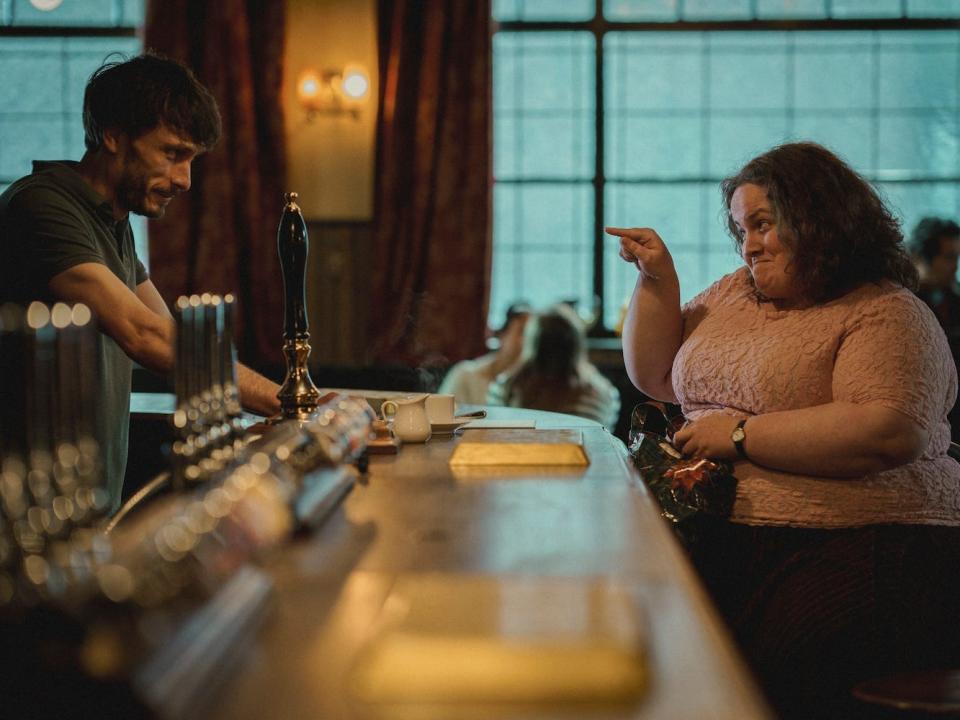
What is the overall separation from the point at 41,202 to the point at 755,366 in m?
1.59

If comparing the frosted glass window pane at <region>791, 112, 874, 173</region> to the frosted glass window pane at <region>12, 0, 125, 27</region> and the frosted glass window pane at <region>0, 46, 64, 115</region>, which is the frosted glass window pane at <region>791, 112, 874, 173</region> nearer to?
the frosted glass window pane at <region>12, 0, 125, 27</region>

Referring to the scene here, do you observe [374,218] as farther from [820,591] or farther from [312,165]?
[820,591]

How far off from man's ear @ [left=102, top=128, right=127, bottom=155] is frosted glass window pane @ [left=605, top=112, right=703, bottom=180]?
15.0ft

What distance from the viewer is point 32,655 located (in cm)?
82

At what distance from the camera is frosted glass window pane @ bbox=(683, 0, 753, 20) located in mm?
6691

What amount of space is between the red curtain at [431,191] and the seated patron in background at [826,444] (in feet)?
13.4

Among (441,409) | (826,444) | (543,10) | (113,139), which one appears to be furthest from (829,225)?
(543,10)

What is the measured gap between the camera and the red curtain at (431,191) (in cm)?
644

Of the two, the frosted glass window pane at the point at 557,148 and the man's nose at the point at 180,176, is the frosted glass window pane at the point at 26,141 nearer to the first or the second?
the frosted glass window pane at the point at 557,148

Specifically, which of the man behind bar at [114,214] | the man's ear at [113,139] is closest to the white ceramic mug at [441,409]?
the man behind bar at [114,214]

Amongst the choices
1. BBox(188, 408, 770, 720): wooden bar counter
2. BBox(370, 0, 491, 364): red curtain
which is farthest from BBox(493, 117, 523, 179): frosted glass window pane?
BBox(188, 408, 770, 720): wooden bar counter

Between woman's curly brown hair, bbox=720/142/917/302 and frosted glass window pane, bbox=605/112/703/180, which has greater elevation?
frosted glass window pane, bbox=605/112/703/180

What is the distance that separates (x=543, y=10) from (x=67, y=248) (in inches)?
198

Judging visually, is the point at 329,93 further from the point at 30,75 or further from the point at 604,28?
the point at 30,75
